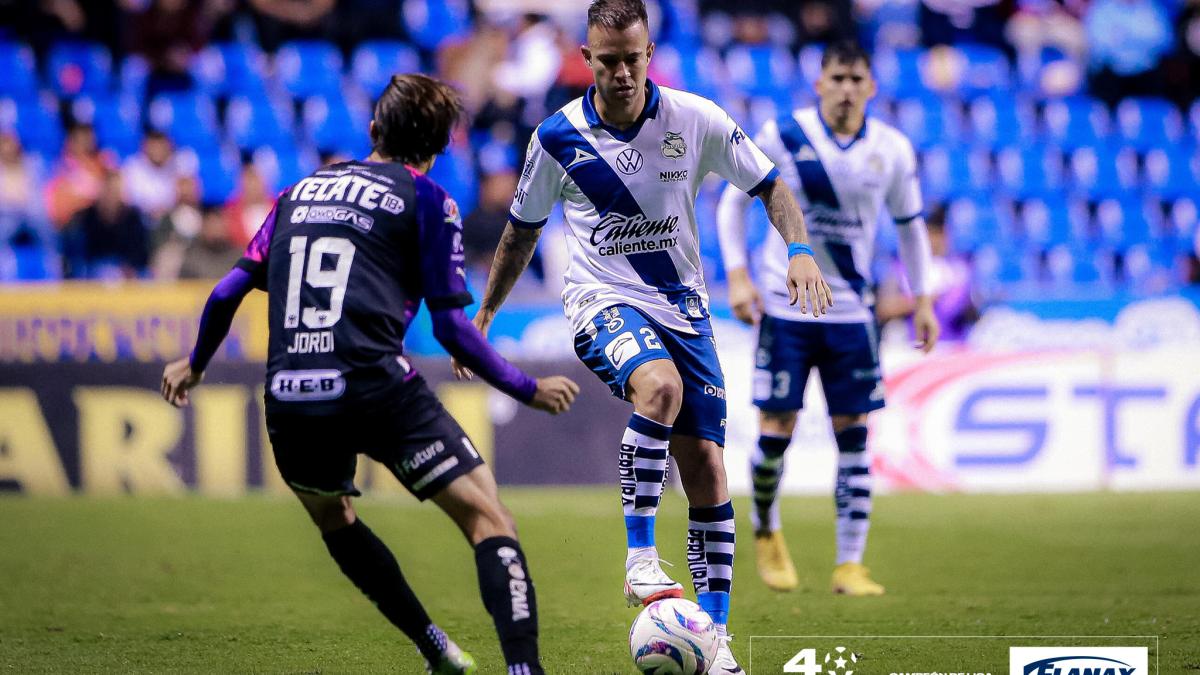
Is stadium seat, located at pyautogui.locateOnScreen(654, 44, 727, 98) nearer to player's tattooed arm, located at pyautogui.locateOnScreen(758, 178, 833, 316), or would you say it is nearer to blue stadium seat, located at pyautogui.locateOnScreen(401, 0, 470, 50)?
blue stadium seat, located at pyautogui.locateOnScreen(401, 0, 470, 50)

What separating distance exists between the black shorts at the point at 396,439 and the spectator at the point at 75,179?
422 inches

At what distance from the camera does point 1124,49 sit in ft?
62.0

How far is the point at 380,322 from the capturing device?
4.71m

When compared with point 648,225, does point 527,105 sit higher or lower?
higher

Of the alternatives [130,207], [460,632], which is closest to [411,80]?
[460,632]

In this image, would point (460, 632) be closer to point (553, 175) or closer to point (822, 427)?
point (553, 175)

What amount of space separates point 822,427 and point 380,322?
8.33 metres

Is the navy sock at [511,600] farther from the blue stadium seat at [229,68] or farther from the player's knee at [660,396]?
the blue stadium seat at [229,68]

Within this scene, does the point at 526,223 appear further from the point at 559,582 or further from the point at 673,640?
the point at 559,582

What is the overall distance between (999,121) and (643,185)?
13526mm

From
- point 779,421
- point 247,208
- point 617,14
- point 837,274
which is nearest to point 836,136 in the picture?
point 837,274

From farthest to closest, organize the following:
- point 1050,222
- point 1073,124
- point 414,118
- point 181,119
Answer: point 1073,124 < point 1050,222 < point 181,119 < point 414,118

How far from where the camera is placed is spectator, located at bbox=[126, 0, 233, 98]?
16.5m

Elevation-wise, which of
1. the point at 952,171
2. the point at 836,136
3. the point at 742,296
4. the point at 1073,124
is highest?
the point at 1073,124
